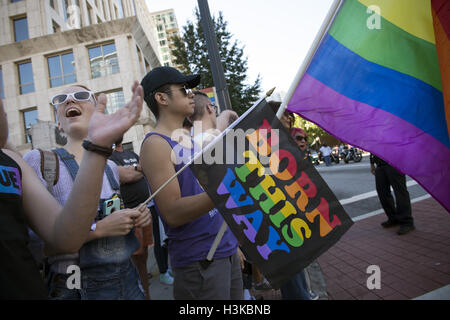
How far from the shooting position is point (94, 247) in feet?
4.54

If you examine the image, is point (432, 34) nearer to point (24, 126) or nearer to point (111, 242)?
point (111, 242)

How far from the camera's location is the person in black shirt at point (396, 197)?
159 inches

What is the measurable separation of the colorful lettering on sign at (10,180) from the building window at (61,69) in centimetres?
2204

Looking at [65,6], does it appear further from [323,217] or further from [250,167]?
[323,217]

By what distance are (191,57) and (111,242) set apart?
18.9 metres

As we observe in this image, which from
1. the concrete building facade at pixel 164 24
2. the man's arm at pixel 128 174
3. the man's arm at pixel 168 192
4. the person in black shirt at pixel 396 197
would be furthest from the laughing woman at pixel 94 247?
the concrete building facade at pixel 164 24

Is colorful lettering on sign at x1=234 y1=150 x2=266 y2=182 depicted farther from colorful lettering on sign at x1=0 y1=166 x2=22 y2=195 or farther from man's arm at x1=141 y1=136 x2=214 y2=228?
colorful lettering on sign at x1=0 y1=166 x2=22 y2=195

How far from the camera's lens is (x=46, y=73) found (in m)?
19.6

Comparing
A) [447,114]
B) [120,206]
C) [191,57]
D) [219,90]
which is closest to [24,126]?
[191,57]

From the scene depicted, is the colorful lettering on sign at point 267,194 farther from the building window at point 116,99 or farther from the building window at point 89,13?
the building window at point 89,13

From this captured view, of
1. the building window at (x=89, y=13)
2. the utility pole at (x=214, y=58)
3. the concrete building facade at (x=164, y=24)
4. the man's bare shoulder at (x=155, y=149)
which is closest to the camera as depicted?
the man's bare shoulder at (x=155, y=149)

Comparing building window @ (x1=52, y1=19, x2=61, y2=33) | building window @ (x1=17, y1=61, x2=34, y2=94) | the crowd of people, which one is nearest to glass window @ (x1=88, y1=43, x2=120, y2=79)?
building window @ (x1=52, y1=19, x2=61, y2=33)

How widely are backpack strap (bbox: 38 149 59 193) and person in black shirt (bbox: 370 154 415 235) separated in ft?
13.7

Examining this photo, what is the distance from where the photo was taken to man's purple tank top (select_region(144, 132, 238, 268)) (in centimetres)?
158
